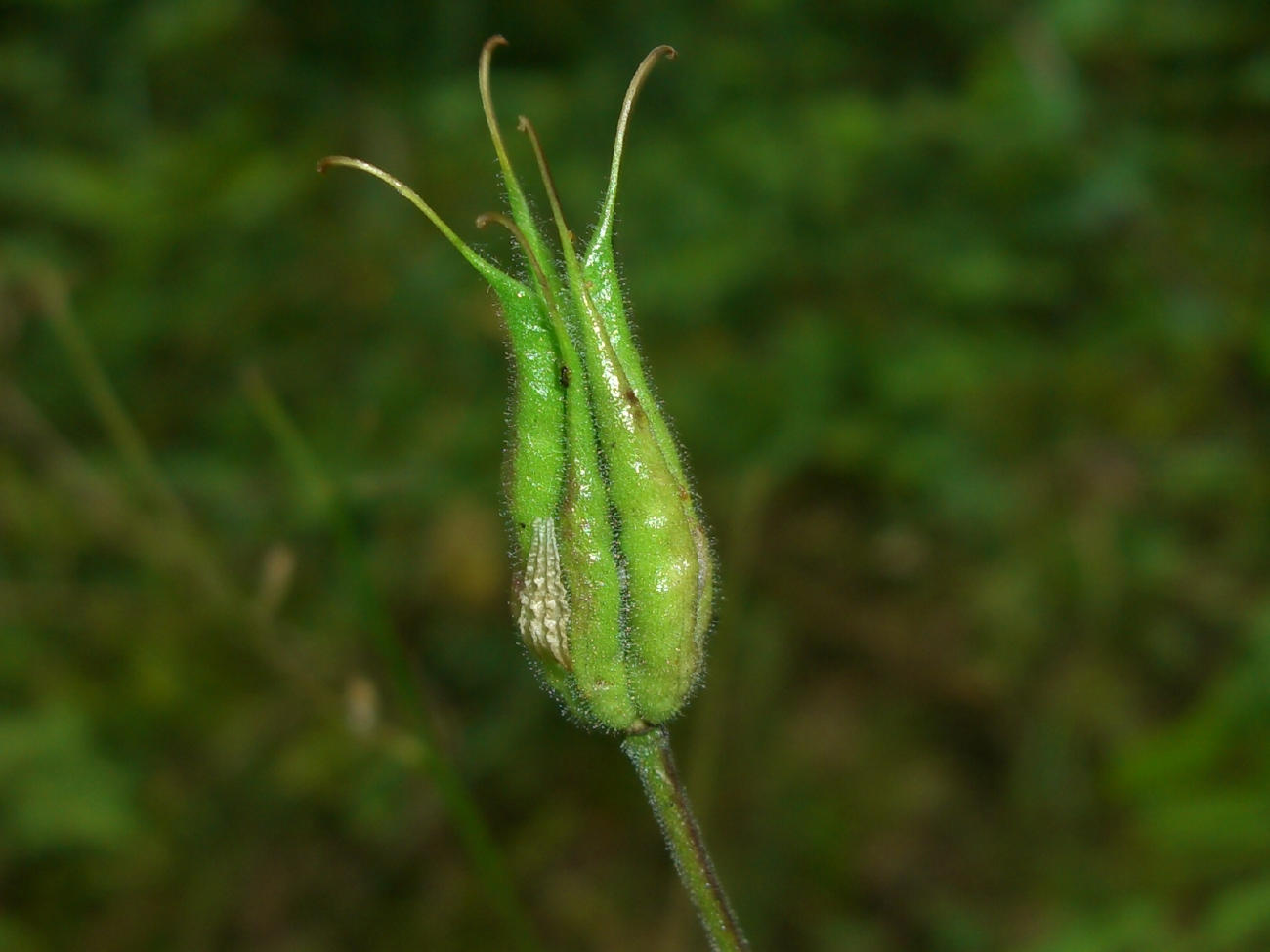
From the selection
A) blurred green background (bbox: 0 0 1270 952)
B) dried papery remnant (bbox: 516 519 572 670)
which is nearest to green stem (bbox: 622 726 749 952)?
dried papery remnant (bbox: 516 519 572 670)

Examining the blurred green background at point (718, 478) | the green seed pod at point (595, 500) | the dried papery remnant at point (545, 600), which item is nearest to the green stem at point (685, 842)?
the green seed pod at point (595, 500)

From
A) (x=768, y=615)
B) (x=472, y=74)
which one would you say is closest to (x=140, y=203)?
(x=472, y=74)

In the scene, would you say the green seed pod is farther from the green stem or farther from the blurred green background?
the blurred green background

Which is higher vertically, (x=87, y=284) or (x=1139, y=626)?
(x=87, y=284)

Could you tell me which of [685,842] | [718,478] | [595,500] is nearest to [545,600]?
[595,500]

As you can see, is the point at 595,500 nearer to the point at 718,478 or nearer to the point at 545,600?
the point at 545,600

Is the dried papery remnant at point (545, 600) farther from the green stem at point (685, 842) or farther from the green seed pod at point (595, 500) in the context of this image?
the green stem at point (685, 842)

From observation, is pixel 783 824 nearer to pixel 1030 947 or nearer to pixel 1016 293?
pixel 1030 947
